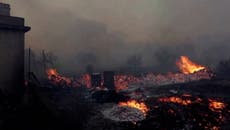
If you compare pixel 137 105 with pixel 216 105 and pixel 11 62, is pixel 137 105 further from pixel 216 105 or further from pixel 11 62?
pixel 11 62

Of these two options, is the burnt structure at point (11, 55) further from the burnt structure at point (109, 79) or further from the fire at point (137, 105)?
the burnt structure at point (109, 79)

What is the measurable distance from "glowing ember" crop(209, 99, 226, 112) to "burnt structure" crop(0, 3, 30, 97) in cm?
1801

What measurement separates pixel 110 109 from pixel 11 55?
10379mm

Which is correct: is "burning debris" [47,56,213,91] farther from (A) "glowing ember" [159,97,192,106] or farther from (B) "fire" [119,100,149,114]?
(B) "fire" [119,100,149,114]

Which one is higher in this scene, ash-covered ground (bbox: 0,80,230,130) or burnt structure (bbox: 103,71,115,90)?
burnt structure (bbox: 103,71,115,90)

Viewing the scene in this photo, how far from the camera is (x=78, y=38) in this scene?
6322cm

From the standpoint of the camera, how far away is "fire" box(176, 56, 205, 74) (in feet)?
180

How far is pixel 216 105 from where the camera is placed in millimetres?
29625

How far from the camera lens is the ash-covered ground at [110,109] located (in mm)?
22891

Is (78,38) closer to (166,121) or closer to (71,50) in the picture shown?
(71,50)

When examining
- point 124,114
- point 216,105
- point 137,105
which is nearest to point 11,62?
point 124,114

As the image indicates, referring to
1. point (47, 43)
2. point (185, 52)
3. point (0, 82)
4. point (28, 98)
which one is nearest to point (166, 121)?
point (28, 98)

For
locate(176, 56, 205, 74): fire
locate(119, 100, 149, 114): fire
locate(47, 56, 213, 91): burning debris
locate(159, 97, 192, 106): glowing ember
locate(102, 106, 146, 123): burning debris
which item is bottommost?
locate(102, 106, 146, 123): burning debris

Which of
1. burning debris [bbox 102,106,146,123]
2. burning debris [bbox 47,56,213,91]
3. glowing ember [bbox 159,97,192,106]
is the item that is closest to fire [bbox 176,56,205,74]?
burning debris [bbox 47,56,213,91]
